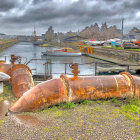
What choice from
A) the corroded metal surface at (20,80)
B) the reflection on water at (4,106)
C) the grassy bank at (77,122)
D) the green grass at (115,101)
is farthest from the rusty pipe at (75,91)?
the corroded metal surface at (20,80)

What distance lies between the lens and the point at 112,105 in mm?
6020

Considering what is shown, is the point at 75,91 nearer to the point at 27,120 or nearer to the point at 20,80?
the point at 27,120

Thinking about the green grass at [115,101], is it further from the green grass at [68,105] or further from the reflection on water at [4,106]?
the reflection on water at [4,106]

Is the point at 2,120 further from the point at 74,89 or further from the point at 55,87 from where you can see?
the point at 74,89

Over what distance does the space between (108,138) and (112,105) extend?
7.33 feet

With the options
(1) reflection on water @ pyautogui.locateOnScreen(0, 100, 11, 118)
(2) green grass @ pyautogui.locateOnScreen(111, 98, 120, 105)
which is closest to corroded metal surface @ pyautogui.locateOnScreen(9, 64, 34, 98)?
(1) reflection on water @ pyautogui.locateOnScreen(0, 100, 11, 118)

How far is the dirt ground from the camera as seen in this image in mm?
3980

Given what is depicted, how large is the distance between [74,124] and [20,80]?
5059 millimetres

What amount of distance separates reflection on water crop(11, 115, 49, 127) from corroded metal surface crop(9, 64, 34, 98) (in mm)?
3120

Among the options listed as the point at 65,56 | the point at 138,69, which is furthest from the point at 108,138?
the point at 65,56

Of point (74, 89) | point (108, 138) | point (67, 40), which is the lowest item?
point (108, 138)

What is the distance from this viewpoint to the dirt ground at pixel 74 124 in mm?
3980

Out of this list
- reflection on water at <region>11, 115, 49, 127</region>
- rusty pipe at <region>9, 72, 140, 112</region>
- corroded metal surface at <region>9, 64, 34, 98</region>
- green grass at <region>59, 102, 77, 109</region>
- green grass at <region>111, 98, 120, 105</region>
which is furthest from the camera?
corroded metal surface at <region>9, 64, 34, 98</region>

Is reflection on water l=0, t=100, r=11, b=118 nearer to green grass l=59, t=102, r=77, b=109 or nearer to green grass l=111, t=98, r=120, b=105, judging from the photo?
green grass l=59, t=102, r=77, b=109
